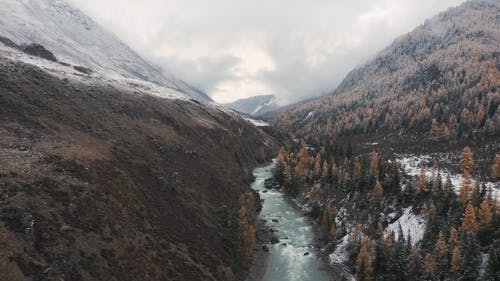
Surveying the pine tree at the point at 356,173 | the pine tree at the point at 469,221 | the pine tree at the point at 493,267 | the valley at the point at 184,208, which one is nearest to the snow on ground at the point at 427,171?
the valley at the point at 184,208

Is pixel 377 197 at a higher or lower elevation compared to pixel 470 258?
higher

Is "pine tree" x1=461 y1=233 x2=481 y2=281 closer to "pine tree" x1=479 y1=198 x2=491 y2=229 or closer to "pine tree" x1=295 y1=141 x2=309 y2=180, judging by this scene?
"pine tree" x1=479 y1=198 x2=491 y2=229

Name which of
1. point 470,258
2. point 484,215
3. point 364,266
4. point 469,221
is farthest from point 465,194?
point 364,266

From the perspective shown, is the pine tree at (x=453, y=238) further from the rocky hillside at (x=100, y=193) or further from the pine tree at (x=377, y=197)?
the rocky hillside at (x=100, y=193)

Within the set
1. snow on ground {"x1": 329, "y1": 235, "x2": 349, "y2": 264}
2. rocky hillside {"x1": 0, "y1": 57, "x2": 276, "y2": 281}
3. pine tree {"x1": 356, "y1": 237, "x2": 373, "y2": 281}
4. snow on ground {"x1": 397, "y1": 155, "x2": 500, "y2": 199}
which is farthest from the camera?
snow on ground {"x1": 397, "y1": 155, "x2": 500, "y2": 199}

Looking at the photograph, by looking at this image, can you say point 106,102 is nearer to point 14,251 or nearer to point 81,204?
point 81,204

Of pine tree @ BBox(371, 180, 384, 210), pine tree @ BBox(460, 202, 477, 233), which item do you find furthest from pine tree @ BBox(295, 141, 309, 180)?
pine tree @ BBox(460, 202, 477, 233)

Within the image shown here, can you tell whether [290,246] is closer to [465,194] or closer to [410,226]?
[410,226]
